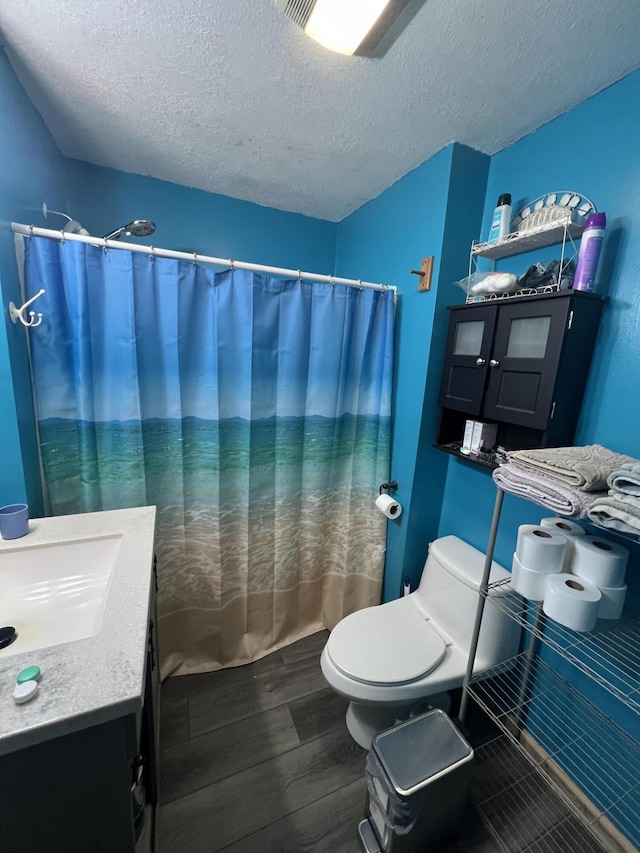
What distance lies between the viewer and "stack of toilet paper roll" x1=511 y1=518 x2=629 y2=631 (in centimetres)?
84

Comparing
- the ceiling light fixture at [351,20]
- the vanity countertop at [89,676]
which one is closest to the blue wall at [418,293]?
the ceiling light fixture at [351,20]

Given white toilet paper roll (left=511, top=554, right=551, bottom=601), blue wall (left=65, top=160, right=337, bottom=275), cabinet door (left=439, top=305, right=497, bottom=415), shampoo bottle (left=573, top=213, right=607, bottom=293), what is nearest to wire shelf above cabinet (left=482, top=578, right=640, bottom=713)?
white toilet paper roll (left=511, top=554, right=551, bottom=601)

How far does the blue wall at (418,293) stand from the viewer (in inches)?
54.2

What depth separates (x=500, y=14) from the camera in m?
0.83

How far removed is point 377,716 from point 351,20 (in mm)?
2193

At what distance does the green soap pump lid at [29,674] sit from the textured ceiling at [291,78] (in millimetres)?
1491

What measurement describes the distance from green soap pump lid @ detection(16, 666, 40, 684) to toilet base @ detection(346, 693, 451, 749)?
3.71 feet

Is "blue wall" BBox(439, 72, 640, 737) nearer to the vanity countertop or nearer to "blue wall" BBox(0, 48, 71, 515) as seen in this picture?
the vanity countertop

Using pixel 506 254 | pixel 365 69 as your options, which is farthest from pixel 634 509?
pixel 365 69

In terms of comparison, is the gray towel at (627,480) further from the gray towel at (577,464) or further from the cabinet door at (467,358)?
the cabinet door at (467,358)

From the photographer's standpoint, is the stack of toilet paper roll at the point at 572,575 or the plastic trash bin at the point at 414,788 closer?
the stack of toilet paper roll at the point at 572,575

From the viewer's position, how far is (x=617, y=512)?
72 cm

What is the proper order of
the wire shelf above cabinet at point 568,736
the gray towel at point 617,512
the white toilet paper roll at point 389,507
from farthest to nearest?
1. the white toilet paper roll at point 389,507
2. the wire shelf above cabinet at point 568,736
3. the gray towel at point 617,512

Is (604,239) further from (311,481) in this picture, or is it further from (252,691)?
(252,691)
